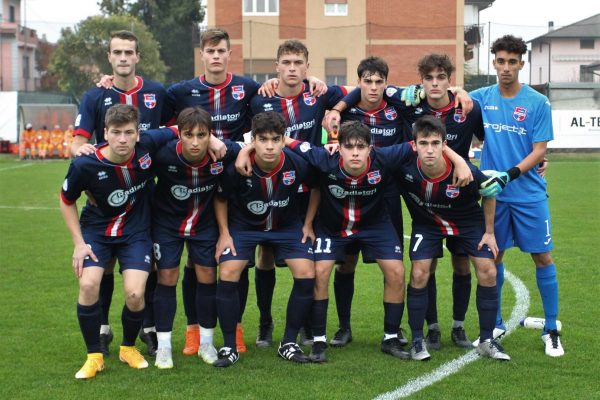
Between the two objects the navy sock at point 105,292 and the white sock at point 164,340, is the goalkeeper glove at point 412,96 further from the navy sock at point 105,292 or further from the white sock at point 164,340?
the navy sock at point 105,292

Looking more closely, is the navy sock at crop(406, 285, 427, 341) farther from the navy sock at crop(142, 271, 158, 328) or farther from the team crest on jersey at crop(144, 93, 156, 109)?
the team crest on jersey at crop(144, 93, 156, 109)

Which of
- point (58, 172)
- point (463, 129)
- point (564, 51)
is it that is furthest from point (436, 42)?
point (463, 129)

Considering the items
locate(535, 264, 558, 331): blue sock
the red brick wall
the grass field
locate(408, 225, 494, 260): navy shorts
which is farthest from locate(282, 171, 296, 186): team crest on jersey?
the red brick wall

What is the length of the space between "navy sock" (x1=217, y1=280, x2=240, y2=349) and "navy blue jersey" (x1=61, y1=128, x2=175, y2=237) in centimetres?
62

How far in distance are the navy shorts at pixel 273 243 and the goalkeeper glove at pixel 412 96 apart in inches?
44.5

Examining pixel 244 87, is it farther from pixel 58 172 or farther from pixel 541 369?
pixel 58 172

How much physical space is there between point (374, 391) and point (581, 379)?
1200mm

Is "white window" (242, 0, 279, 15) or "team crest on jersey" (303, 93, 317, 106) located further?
"white window" (242, 0, 279, 15)

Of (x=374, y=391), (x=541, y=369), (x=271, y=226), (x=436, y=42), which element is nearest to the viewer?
(x=374, y=391)

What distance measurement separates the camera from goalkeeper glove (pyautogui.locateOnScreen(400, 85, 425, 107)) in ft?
18.0

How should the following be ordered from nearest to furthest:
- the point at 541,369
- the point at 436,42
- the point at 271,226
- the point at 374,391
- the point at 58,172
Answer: the point at 374,391 < the point at 541,369 < the point at 271,226 < the point at 58,172 < the point at 436,42

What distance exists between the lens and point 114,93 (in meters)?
5.51

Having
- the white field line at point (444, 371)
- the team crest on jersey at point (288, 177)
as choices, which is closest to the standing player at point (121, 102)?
the team crest on jersey at point (288, 177)

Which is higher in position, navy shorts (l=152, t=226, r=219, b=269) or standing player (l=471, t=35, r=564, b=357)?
standing player (l=471, t=35, r=564, b=357)
